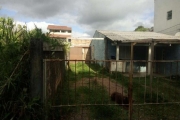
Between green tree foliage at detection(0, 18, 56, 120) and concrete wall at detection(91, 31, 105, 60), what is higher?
concrete wall at detection(91, 31, 105, 60)

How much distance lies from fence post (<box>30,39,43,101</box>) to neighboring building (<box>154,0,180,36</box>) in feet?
44.1

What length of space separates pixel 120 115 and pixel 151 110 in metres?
1.10

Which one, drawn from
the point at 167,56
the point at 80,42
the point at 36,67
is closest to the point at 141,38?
the point at 167,56

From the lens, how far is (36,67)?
9.83 ft

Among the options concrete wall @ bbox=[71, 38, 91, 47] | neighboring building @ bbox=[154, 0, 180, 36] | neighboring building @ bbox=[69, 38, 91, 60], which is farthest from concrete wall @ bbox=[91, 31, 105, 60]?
Result: neighboring building @ bbox=[154, 0, 180, 36]

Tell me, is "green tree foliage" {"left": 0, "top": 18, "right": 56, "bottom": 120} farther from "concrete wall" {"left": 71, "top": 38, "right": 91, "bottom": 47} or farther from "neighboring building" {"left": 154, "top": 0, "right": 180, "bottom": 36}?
"concrete wall" {"left": 71, "top": 38, "right": 91, "bottom": 47}

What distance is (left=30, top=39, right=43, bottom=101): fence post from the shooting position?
298cm

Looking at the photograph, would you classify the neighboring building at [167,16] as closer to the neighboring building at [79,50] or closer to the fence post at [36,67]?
the neighboring building at [79,50]

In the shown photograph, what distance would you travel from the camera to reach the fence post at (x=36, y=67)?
9.78 feet

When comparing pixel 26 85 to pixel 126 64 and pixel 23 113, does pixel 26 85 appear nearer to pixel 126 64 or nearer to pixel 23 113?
pixel 23 113

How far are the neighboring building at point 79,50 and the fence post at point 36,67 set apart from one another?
629 inches

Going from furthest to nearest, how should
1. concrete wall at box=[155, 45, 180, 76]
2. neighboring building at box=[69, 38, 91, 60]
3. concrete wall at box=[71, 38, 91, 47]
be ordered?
concrete wall at box=[71, 38, 91, 47] → neighboring building at box=[69, 38, 91, 60] → concrete wall at box=[155, 45, 180, 76]

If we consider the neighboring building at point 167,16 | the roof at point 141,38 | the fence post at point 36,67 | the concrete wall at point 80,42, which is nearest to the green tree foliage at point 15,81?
the fence post at point 36,67

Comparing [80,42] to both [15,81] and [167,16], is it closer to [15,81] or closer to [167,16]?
[167,16]
